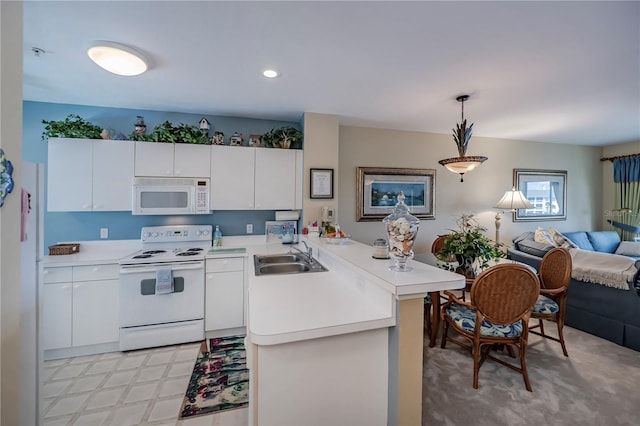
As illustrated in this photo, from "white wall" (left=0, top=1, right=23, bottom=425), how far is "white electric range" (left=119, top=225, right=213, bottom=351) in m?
1.32

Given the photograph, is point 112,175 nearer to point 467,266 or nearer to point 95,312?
point 95,312

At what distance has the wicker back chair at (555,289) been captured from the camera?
2400 mm

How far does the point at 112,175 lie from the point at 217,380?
240cm

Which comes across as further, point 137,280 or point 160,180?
point 160,180

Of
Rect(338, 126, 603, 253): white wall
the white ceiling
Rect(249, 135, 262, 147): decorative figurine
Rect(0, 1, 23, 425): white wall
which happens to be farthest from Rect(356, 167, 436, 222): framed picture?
Rect(0, 1, 23, 425): white wall

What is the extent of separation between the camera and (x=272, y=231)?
11.8ft

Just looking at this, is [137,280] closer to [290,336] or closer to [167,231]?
[167,231]

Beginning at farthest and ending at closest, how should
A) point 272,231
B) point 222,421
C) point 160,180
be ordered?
point 272,231 → point 160,180 → point 222,421

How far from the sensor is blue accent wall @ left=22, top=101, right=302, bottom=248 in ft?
9.62

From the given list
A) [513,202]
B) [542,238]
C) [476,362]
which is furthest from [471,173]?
[476,362]

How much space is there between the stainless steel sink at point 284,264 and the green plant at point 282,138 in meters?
1.44

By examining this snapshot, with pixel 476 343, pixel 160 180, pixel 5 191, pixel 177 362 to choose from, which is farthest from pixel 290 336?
pixel 160 180

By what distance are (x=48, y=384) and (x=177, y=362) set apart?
92cm

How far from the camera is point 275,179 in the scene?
3.35 meters
